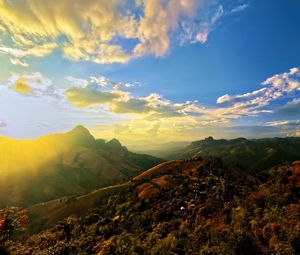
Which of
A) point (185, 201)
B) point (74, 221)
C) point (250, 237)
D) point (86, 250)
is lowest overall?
point (74, 221)

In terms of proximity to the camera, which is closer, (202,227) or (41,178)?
(202,227)

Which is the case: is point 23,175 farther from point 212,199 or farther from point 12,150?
point 212,199

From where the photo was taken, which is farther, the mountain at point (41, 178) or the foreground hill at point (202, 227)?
the mountain at point (41, 178)

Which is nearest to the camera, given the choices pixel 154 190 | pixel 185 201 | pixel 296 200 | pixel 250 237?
pixel 250 237

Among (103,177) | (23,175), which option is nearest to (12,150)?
(23,175)

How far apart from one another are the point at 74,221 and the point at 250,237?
129ft

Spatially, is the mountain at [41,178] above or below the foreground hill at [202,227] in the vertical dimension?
below

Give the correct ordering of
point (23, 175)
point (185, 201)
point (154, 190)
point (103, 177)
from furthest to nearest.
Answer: point (103, 177) → point (23, 175) → point (154, 190) → point (185, 201)

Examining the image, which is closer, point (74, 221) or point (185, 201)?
point (185, 201)

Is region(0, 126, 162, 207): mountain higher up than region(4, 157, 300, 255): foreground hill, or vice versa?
region(4, 157, 300, 255): foreground hill

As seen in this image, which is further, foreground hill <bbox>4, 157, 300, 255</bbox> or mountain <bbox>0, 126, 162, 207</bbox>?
mountain <bbox>0, 126, 162, 207</bbox>

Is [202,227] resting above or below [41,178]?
above

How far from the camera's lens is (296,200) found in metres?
24.0

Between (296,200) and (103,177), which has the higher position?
(296,200)
